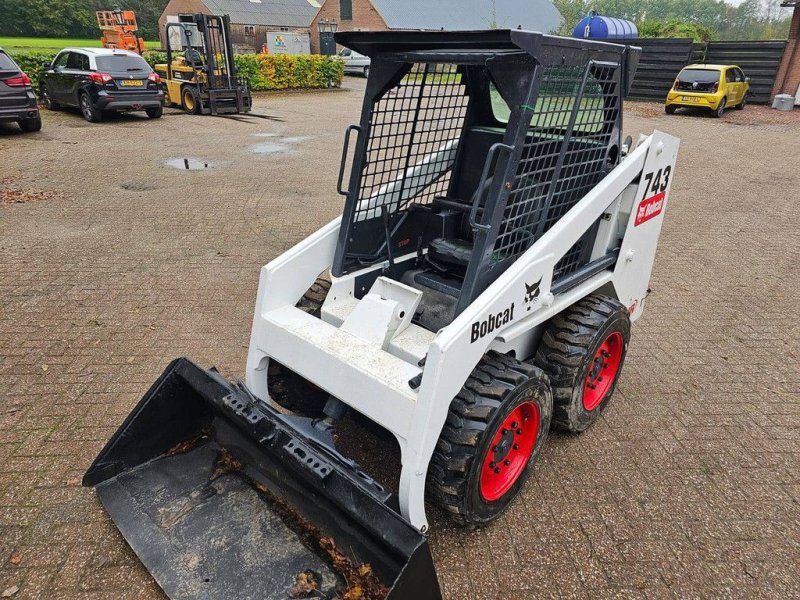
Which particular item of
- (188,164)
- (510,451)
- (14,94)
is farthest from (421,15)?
(510,451)

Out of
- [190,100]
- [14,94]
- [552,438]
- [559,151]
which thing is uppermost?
[559,151]

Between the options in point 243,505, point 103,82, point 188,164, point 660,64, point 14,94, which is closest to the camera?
point 243,505

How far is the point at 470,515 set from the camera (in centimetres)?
267

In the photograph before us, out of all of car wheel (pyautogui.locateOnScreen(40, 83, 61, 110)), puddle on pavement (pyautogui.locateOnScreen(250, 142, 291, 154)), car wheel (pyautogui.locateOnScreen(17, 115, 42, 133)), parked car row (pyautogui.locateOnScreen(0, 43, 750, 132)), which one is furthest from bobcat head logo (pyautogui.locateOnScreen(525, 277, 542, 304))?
car wheel (pyautogui.locateOnScreen(40, 83, 61, 110))

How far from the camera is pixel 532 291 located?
2852 millimetres

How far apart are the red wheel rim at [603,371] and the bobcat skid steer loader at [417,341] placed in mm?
20

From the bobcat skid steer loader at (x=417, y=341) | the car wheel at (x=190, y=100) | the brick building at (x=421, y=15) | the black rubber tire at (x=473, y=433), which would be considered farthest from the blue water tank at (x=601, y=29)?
the black rubber tire at (x=473, y=433)

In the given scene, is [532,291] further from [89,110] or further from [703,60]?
[703,60]

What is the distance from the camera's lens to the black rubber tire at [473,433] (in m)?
2.52

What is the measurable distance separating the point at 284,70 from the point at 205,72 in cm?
783

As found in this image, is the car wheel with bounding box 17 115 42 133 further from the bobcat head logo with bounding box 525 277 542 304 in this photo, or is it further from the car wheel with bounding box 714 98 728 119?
the car wheel with bounding box 714 98 728 119

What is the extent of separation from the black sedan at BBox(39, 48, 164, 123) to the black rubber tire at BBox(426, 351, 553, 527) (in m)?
13.6

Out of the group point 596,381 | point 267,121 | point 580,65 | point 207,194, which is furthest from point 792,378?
point 267,121

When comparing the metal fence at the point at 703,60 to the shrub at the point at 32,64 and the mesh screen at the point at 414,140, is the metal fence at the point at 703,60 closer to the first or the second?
the shrub at the point at 32,64
